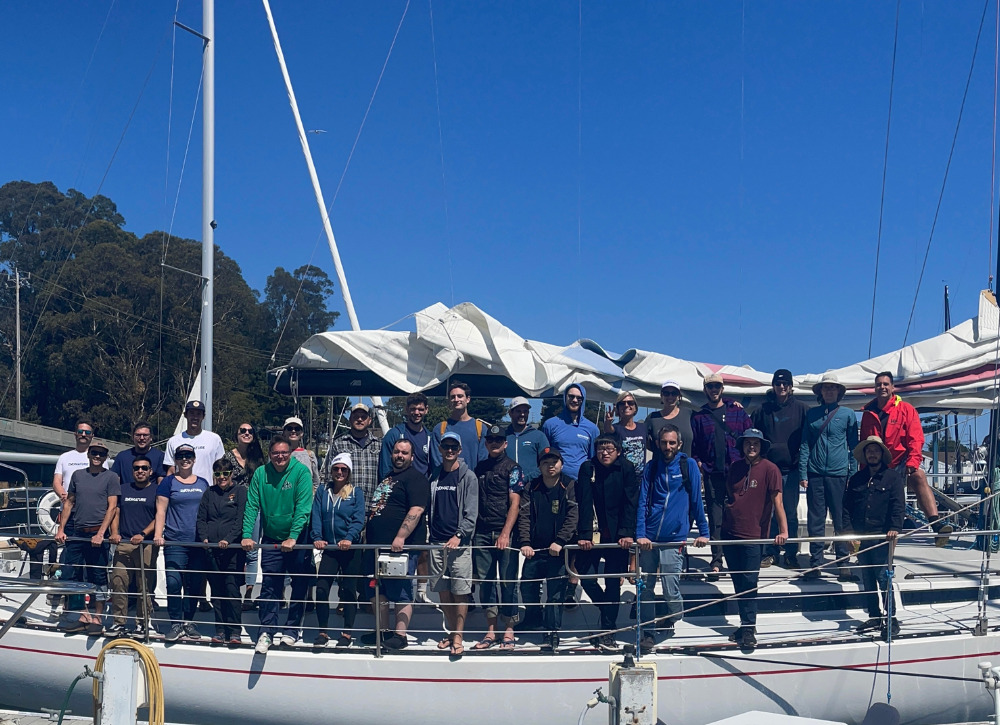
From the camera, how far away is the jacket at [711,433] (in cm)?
751

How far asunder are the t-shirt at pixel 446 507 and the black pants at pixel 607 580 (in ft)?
3.31

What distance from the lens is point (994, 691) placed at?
17.4ft

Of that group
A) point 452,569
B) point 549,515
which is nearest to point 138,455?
point 452,569

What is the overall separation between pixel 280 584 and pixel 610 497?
2703 millimetres

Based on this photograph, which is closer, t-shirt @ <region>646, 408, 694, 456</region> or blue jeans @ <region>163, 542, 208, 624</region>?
blue jeans @ <region>163, 542, 208, 624</region>

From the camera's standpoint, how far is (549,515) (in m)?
6.29

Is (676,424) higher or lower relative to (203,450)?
higher

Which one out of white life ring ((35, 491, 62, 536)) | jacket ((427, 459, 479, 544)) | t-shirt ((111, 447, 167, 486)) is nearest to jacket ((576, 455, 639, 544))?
jacket ((427, 459, 479, 544))

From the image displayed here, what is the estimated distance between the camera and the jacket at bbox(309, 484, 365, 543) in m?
6.42

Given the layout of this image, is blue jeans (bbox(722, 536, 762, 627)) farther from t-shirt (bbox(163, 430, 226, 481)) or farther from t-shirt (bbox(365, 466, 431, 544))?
t-shirt (bbox(163, 430, 226, 481))

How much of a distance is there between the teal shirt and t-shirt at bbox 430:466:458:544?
3.46 feet

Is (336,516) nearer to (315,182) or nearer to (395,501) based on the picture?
(395,501)

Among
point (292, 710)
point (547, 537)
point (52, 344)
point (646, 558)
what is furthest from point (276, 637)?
point (52, 344)

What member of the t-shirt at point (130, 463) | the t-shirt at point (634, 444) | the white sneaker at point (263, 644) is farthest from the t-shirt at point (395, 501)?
the t-shirt at point (130, 463)
